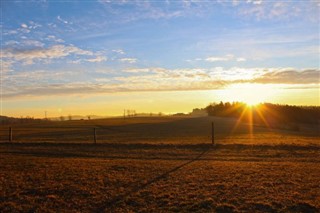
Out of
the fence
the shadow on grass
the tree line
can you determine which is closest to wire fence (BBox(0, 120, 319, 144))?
the fence

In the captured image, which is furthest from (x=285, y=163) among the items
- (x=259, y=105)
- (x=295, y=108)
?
(x=259, y=105)

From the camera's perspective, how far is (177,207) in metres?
11.7

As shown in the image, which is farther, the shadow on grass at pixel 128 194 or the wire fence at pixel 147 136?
the wire fence at pixel 147 136

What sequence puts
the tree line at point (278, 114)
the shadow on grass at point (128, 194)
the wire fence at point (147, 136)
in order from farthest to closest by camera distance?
the tree line at point (278, 114), the wire fence at point (147, 136), the shadow on grass at point (128, 194)

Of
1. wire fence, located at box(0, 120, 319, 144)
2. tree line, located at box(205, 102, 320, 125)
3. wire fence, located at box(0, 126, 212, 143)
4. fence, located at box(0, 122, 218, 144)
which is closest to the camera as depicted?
wire fence, located at box(0, 120, 319, 144)

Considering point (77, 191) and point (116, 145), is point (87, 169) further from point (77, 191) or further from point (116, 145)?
point (116, 145)

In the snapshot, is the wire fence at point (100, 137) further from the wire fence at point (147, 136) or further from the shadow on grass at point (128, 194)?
the shadow on grass at point (128, 194)

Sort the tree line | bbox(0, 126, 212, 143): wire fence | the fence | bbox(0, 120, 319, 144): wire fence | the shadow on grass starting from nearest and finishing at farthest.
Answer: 1. the shadow on grass
2. bbox(0, 120, 319, 144): wire fence
3. bbox(0, 126, 212, 143): wire fence
4. the fence
5. the tree line

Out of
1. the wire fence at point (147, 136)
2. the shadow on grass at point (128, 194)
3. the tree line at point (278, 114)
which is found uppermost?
the tree line at point (278, 114)

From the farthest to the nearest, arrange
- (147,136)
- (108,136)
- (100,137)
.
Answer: (108,136) < (100,137) < (147,136)

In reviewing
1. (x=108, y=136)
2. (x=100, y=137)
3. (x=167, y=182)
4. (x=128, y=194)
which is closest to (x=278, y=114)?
(x=108, y=136)

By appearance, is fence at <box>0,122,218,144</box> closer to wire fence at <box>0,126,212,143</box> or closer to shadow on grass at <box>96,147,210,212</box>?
wire fence at <box>0,126,212,143</box>

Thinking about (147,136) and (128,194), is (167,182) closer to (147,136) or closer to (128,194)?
(128,194)

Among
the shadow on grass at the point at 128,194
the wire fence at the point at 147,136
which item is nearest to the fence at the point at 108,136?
the wire fence at the point at 147,136
